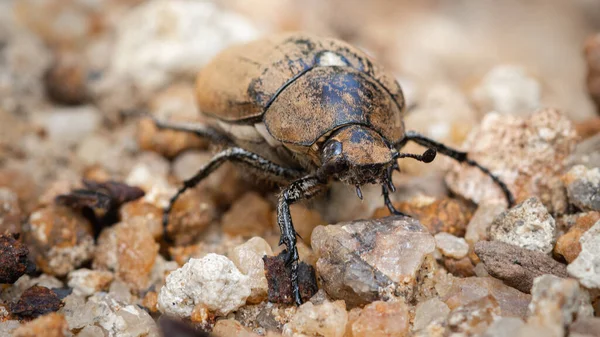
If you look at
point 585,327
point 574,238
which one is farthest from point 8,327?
point 574,238

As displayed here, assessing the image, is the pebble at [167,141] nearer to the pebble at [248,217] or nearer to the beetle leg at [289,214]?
the pebble at [248,217]

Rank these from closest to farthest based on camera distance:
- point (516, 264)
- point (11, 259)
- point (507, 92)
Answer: point (516, 264) → point (11, 259) → point (507, 92)

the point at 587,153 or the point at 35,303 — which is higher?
the point at 587,153

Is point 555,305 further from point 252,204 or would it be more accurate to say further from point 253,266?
point 252,204

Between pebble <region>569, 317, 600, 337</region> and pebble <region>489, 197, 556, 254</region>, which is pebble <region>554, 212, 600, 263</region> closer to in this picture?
pebble <region>489, 197, 556, 254</region>

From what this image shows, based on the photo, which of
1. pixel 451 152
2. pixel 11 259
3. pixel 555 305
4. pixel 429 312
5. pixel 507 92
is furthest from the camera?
pixel 507 92

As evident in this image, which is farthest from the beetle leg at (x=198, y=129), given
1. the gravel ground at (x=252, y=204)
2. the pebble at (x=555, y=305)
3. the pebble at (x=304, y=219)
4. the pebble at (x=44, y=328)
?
the pebble at (x=555, y=305)

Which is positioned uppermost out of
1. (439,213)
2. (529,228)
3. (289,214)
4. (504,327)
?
(529,228)

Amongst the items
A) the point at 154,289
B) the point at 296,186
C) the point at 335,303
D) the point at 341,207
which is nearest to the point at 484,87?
the point at 341,207
